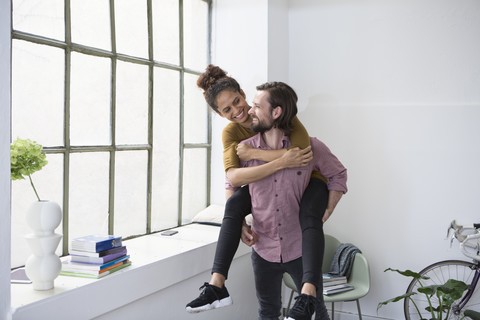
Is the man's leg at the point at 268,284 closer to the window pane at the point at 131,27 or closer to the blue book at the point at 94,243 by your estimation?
the blue book at the point at 94,243

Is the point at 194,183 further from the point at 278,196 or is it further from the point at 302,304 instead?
the point at 302,304

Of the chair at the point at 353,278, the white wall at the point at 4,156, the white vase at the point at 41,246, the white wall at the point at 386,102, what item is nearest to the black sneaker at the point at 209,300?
the white vase at the point at 41,246

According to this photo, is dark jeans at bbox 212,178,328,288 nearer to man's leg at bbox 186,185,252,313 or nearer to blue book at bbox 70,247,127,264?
man's leg at bbox 186,185,252,313

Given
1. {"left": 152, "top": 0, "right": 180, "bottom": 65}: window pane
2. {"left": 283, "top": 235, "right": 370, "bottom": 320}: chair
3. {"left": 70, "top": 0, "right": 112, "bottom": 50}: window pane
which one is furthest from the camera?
→ {"left": 152, "top": 0, "right": 180, "bottom": 65}: window pane

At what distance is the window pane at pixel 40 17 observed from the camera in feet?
7.68

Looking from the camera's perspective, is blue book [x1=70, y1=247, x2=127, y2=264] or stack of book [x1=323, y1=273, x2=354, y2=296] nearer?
blue book [x1=70, y1=247, x2=127, y2=264]

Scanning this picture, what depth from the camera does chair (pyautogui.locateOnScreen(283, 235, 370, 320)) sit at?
123 inches

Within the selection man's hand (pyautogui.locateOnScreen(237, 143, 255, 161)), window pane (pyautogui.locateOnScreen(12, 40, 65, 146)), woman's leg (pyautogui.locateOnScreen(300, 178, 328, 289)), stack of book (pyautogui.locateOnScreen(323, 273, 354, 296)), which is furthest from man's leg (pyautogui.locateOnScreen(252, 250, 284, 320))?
window pane (pyautogui.locateOnScreen(12, 40, 65, 146))

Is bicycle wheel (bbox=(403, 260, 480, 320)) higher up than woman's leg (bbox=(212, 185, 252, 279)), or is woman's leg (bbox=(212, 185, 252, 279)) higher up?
woman's leg (bbox=(212, 185, 252, 279))

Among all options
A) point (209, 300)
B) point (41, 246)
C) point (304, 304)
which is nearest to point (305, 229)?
point (304, 304)

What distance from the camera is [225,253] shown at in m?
2.23

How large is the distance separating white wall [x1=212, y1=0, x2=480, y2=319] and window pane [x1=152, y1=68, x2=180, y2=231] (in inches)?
20.2

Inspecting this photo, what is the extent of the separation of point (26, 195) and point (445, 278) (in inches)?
114

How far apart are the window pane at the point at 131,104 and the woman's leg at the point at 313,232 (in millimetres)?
1320
